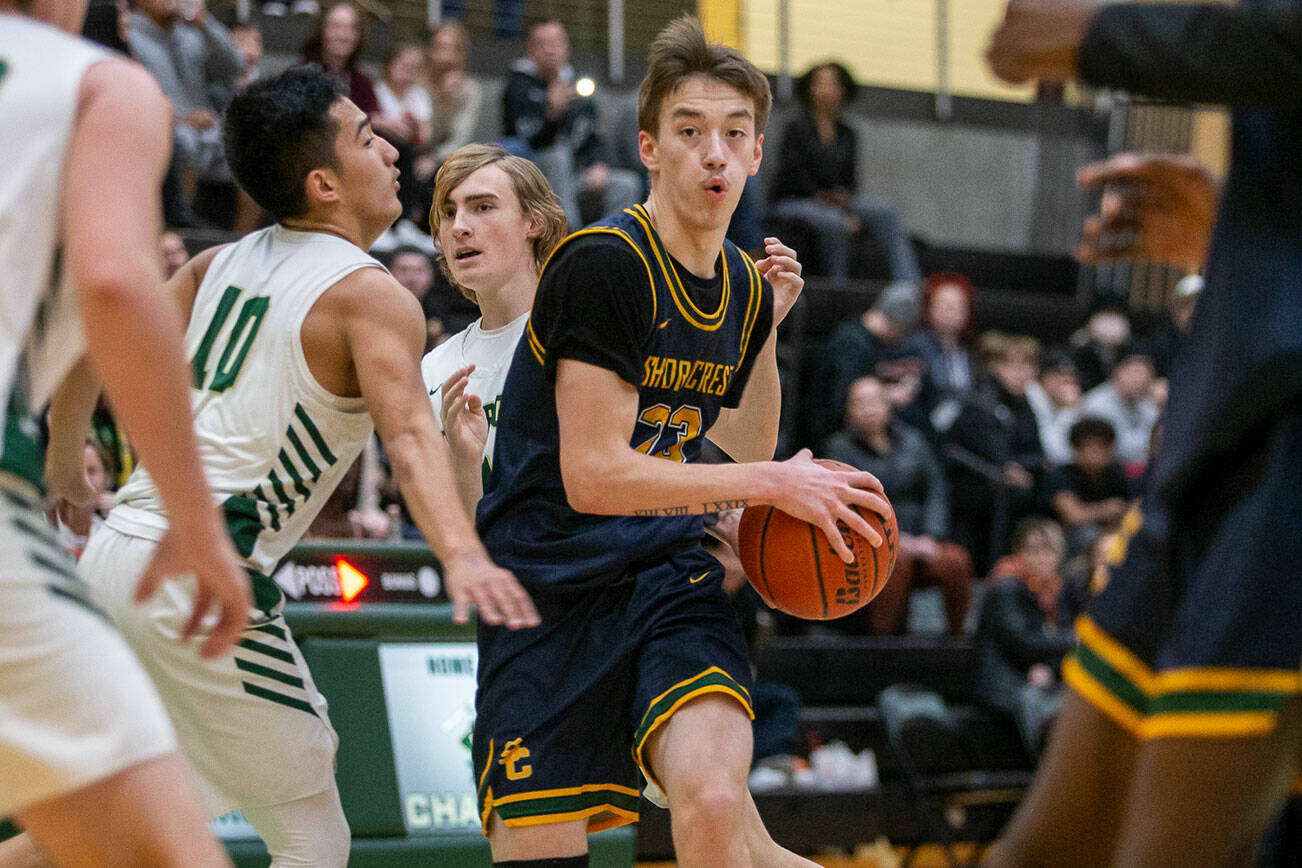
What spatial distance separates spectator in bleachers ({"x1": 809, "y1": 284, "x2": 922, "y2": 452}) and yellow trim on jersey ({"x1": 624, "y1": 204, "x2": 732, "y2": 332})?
533 cm

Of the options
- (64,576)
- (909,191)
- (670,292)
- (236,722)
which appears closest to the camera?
(64,576)

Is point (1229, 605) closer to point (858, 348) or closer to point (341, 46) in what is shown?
point (858, 348)

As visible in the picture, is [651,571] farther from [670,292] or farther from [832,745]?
[832,745]

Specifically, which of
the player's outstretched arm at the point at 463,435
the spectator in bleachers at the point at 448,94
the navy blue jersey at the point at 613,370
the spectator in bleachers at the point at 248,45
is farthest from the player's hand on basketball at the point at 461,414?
the spectator in bleachers at the point at 448,94

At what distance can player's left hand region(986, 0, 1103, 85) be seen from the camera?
2254 millimetres

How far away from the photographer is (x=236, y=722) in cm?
316

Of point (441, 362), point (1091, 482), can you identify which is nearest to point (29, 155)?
point (441, 362)

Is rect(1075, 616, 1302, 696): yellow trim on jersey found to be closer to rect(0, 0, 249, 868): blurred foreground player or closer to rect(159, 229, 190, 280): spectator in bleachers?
rect(0, 0, 249, 868): blurred foreground player

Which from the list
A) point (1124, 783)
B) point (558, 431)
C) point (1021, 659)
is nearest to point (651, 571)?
point (558, 431)

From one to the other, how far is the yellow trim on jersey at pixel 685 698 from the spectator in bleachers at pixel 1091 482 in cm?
636

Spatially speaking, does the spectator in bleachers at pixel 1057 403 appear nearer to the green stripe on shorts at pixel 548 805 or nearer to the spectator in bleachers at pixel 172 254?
the spectator in bleachers at pixel 172 254

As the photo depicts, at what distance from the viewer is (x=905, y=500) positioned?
27.5 ft

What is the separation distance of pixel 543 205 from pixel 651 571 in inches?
48.7

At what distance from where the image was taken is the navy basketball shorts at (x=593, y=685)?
11.1ft
